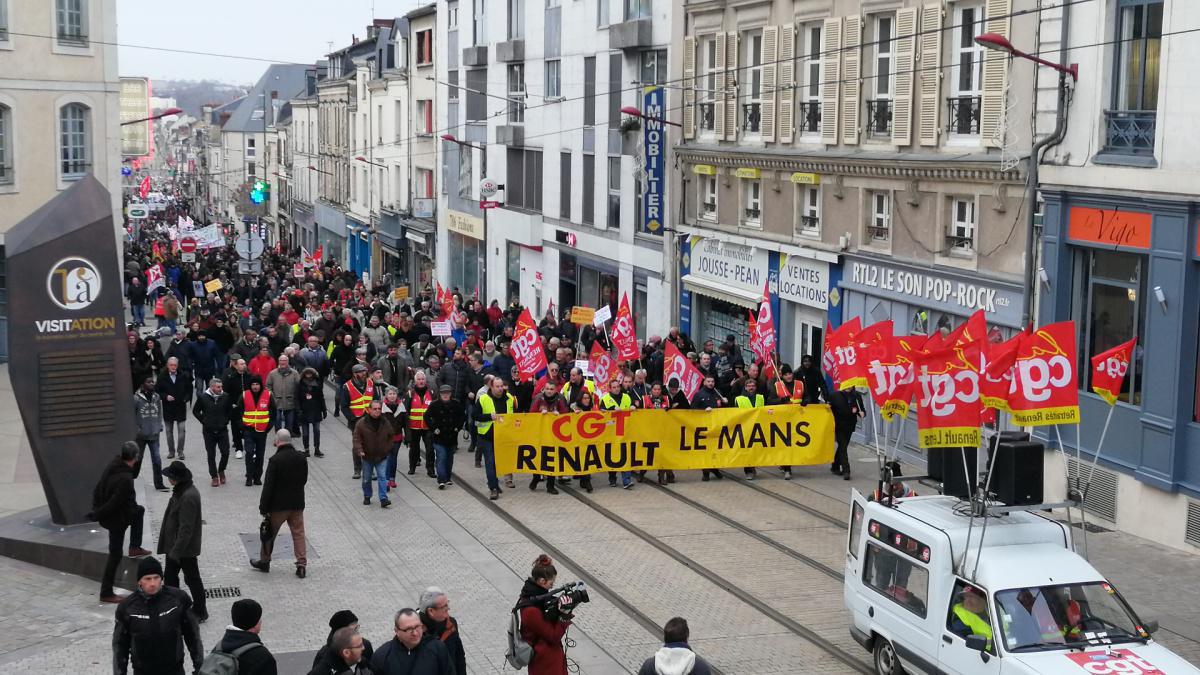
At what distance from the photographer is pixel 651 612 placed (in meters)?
14.8

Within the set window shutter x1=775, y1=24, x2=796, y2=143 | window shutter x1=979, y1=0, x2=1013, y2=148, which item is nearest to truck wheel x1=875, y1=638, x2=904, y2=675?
window shutter x1=979, y1=0, x2=1013, y2=148

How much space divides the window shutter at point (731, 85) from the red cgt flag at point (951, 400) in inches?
712

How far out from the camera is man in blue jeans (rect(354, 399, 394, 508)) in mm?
19078

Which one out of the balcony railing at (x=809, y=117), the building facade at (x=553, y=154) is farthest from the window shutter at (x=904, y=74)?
the building facade at (x=553, y=154)

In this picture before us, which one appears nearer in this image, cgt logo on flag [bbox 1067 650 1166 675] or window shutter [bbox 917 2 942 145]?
cgt logo on flag [bbox 1067 650 1166 675]

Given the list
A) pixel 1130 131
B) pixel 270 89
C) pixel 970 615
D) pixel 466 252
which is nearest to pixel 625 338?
pixel 1130 131

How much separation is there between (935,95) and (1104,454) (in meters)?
6.75

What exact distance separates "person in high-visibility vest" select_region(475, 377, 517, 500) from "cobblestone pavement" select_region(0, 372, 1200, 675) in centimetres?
41

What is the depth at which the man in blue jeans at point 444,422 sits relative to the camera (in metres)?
20.3

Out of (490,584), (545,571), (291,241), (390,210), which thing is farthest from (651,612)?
(291,241)

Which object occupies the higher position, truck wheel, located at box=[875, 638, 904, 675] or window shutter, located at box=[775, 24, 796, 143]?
window shutter, located at box=[775, 24, 796, 143]

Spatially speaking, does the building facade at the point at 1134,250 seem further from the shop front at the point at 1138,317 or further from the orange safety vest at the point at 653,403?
the orange safety vest at the point at 653,403

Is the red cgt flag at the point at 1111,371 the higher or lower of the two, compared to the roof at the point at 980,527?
higher

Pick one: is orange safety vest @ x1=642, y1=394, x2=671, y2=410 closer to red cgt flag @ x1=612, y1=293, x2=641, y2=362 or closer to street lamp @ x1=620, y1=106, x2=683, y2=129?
red cgt flag @ x1=612, y1=293, x2=641, y2=362
